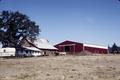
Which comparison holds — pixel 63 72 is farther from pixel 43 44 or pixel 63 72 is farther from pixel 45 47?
pixel 43 44

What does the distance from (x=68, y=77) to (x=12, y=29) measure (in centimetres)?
5445

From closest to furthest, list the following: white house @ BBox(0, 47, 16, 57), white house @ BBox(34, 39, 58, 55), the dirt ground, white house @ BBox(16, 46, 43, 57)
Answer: the dirt ground, white house @ BBox(0, 47, 16, 57), white house @ BBox(16, 46, 43, 57), white house @ BBox(34, 39, 58, 55)

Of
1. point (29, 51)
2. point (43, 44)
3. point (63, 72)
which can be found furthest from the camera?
point (43, 44)

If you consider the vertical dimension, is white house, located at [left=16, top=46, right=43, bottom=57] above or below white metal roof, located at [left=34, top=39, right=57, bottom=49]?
below

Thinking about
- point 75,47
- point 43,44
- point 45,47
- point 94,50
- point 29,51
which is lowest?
point 29,51

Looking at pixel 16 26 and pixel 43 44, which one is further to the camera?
pixel 43 44

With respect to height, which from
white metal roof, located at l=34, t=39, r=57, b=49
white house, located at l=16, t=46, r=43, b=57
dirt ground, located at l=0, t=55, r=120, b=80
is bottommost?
dirt ground, located at l=0, t=55, r=120, b=80

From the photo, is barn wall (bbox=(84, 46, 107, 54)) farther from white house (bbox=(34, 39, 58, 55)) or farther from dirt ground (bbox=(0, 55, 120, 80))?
dirt ground (bbox=(0, 55, 120, 80))

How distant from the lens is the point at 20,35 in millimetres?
70812

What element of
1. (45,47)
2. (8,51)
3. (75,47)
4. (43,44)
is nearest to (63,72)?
(8,51)

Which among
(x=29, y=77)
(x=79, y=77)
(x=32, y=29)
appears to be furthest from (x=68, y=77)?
(x=32, y=29)

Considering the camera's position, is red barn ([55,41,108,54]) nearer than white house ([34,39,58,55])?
Yes

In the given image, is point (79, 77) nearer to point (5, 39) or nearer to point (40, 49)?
point (5, 39)

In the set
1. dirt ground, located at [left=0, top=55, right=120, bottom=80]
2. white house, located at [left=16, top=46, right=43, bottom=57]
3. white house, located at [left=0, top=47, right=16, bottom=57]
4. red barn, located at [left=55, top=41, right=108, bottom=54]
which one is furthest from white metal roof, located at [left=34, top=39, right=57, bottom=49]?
dirt ground, located at [left=0, top=55, right=120, bottom=80]
